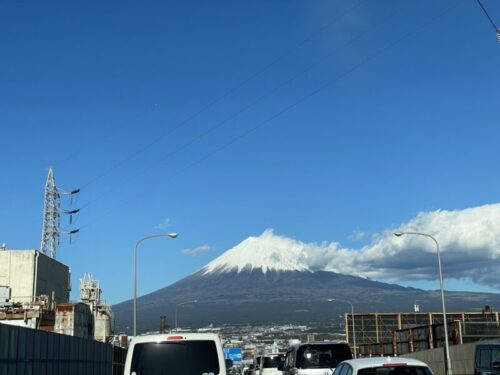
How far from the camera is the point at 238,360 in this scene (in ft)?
265

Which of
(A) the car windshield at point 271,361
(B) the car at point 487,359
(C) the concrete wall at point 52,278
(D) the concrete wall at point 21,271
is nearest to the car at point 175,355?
(B) the car at point 487,359

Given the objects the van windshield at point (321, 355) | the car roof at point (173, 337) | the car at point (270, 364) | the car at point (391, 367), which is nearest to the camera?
the car at point (391, 367)

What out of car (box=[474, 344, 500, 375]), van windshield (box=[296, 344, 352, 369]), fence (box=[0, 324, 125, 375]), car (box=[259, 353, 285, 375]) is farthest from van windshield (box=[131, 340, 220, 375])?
car (box=[259, 353, 285, 375])

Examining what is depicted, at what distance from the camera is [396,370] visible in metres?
10.9

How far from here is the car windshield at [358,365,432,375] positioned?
10.9 m

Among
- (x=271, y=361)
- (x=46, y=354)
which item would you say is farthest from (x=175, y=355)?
(x=271, y=361)

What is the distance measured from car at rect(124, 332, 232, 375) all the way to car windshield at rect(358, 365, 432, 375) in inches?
111

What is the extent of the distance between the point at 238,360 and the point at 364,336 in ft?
49.8

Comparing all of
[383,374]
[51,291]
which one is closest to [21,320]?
[51,291]

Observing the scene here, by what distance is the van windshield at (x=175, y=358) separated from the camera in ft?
39.7

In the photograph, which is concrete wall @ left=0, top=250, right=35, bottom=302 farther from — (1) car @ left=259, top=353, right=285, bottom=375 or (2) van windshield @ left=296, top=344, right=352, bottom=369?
(2) van windshield @ left=296, top=344, right=352, bottom=369

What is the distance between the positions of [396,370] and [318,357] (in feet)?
26.7

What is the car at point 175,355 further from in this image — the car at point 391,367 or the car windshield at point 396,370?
the car windshield at point 396,370

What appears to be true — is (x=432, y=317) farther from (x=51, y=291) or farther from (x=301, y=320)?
(x=301, y=320)
